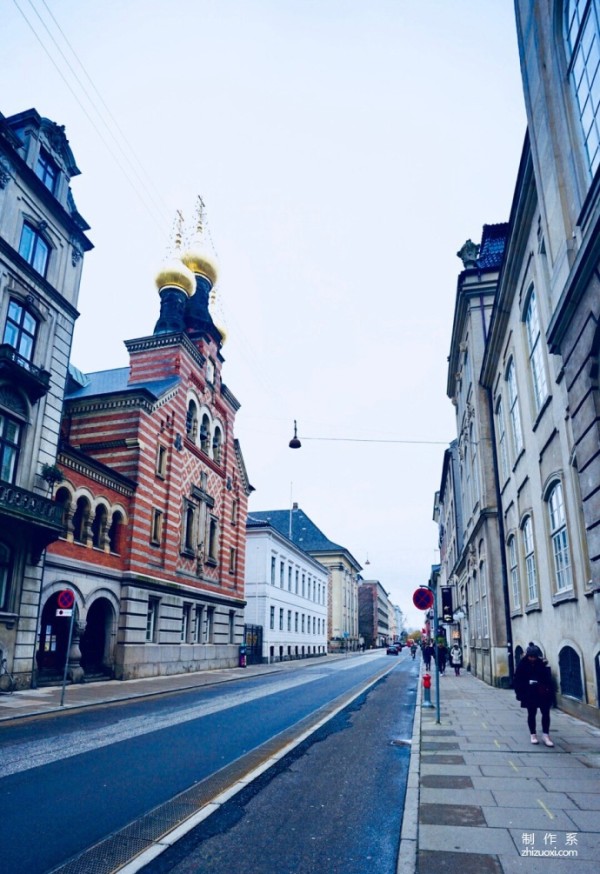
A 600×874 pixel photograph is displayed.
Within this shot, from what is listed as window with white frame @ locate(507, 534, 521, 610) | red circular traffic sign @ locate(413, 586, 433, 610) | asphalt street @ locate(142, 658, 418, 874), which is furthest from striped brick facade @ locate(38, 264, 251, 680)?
window with white frame @ locate(507, 534, 521, 610)

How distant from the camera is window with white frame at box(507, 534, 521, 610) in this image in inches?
773

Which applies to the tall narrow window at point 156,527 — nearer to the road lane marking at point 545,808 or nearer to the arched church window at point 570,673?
the arched church window at point 570,673

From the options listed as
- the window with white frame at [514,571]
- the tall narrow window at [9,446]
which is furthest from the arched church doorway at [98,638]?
the window with white frame at [514,571]

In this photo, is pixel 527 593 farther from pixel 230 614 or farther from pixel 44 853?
pixel 230 614

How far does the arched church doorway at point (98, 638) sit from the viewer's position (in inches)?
942

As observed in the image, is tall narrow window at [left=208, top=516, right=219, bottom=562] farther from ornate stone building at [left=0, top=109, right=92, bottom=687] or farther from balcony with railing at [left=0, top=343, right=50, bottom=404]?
balcony with railing at [left=0, top=343, right=50, bottom=404]

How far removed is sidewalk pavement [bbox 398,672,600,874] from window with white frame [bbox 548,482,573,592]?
3.52 metres

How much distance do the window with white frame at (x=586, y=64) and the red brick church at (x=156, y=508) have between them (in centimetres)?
1842

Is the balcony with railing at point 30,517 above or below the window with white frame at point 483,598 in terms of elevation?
above

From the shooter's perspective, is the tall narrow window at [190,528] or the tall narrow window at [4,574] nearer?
the tall narrow window at [4,574]

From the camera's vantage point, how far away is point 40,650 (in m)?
21.2

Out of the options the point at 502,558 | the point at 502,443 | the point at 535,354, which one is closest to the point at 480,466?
the point at 502,443

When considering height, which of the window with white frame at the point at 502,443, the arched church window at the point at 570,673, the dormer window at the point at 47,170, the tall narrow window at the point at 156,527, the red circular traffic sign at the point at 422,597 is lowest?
the arched church window at the point at 570,673

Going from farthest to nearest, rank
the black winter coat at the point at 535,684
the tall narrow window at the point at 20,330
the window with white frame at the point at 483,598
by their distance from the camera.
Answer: the window with white frame at the point at 483,598 → the tall narrow window at the point at 20,330 → the black winter coat at the point at 535,684
